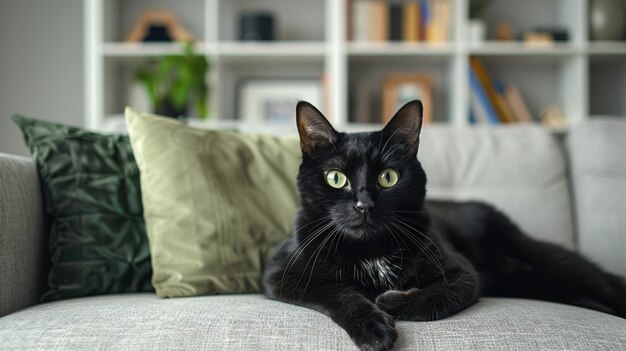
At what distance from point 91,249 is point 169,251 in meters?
0.19

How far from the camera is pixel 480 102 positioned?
291 cm

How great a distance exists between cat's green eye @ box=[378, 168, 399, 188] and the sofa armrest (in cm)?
78

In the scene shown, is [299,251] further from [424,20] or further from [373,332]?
[424,20]

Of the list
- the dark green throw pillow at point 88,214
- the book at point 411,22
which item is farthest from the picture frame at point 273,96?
the dark green throw pillow at point 88,214

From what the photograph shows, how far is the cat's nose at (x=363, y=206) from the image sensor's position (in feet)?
3.29

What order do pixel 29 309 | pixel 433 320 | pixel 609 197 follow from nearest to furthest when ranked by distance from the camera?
pixel 433 320 → pixel 29 309 → pixel 609 197

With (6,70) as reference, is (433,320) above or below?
below

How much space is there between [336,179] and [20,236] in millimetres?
698

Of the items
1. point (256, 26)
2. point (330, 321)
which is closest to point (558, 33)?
point (256, 26)

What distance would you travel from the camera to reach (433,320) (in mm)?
974

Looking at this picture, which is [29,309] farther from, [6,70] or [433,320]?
[6,70]

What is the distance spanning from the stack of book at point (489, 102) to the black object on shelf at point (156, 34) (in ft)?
5.61

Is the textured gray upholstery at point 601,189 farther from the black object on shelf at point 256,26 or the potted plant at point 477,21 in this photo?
the black object on shelf at point 256,26

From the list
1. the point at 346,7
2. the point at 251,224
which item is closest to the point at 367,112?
the point at 346,7
